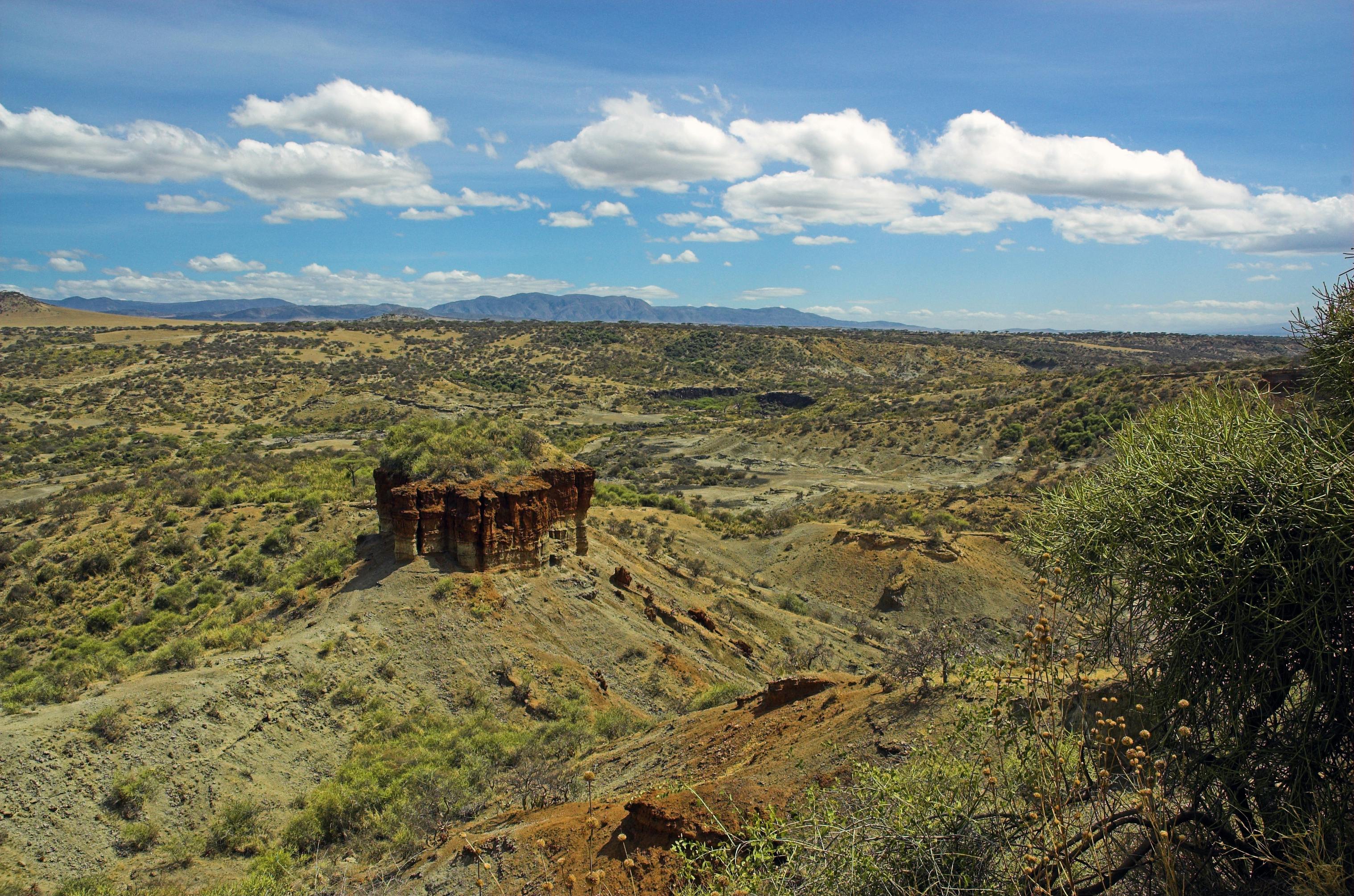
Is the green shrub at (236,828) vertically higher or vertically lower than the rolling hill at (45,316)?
lower

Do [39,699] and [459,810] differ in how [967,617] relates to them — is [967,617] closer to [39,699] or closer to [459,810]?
[459,810]

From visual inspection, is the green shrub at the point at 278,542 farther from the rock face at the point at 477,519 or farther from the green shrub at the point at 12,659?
the rock face at the point at 477,519

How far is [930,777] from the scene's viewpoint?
5754 millimetres

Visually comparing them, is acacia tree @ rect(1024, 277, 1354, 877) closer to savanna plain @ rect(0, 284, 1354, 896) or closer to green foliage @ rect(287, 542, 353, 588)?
savanna plain @ rect(0, 284, 1354, 896)

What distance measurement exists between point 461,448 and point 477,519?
3031 mm

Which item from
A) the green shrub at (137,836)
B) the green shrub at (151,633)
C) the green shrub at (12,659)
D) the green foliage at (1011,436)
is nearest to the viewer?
the green shrub at (137,836)

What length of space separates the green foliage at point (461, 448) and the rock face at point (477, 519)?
2.11 feet

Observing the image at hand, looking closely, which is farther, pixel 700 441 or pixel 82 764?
pixel 700 441

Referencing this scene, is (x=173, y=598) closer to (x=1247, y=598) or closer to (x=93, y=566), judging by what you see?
(x=93, y=566)

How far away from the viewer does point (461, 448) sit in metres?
20.6

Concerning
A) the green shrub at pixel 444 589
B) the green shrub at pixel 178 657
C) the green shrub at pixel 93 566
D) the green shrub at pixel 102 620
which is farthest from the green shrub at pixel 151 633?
the green shrub at pixel 444 589

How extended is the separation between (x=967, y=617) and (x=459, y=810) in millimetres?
20618

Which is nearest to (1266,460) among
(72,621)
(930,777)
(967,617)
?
(930,777)

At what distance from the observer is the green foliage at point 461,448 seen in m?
19.8
